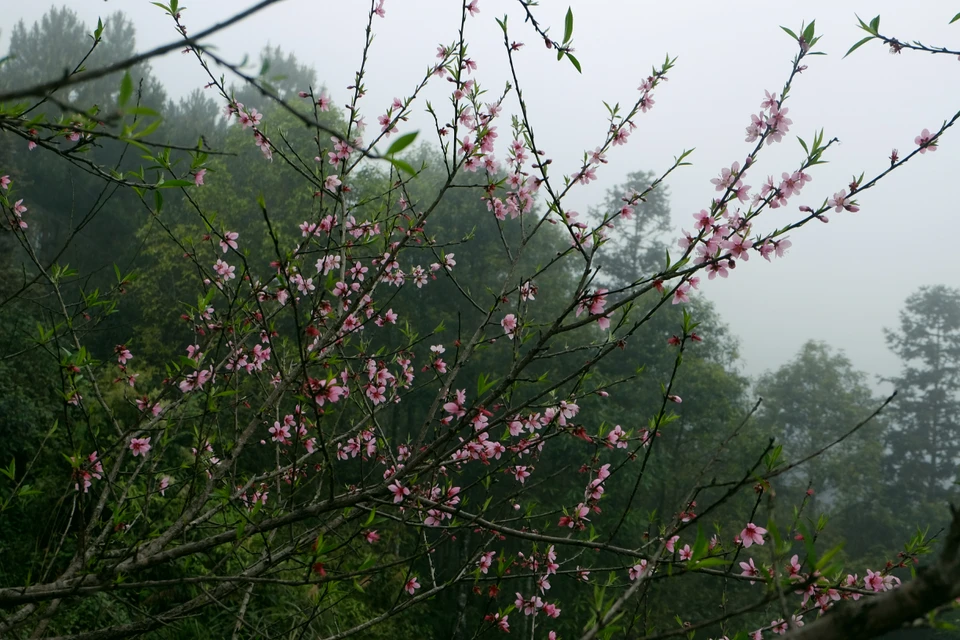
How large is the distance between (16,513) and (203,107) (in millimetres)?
27716

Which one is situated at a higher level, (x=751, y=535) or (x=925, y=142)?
(x=925, y=142)

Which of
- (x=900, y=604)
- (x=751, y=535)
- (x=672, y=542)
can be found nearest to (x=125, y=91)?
(x=900, y=604)

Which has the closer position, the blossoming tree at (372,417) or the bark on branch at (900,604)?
the bark on branch at (900,604)

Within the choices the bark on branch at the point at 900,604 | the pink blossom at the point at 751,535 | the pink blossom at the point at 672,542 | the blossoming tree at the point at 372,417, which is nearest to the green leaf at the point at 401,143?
the blossoming tree at the point at 372,417

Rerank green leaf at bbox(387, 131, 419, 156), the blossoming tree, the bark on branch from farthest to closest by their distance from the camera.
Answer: the blossoming tree
green leaf at bbox(387, 131, 419, 156)
the bark on branch

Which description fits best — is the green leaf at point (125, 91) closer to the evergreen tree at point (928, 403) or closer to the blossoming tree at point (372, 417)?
the blossoming tree at point (372, 417)

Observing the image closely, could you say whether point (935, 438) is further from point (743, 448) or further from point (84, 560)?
point (84, 560)

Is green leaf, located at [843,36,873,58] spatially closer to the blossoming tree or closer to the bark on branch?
the blossoming tree

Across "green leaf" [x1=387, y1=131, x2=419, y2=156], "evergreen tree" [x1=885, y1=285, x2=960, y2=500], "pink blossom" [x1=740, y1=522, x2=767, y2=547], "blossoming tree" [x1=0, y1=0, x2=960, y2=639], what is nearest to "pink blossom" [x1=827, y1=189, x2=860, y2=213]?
"blossoming tree" [x1=0, y1=0, x2=960, y2=639]

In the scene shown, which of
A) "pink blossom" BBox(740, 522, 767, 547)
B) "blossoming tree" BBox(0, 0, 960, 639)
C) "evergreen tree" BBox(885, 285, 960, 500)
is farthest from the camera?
"evergreen tree" BBox(885, 285, 960, 500)

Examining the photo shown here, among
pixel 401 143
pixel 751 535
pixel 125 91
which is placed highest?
pixel 125 91

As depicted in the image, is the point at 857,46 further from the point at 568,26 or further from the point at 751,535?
the point at 751,535

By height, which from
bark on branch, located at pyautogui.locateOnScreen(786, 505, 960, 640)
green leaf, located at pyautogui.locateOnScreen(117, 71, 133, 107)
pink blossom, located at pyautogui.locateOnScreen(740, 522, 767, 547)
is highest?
green leaf, located at pyautogui.locateOnScreen(117, 71, 133, 107)

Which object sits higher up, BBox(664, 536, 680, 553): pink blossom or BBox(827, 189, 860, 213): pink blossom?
BBox(827, 189, 860, 213): pink blossom
